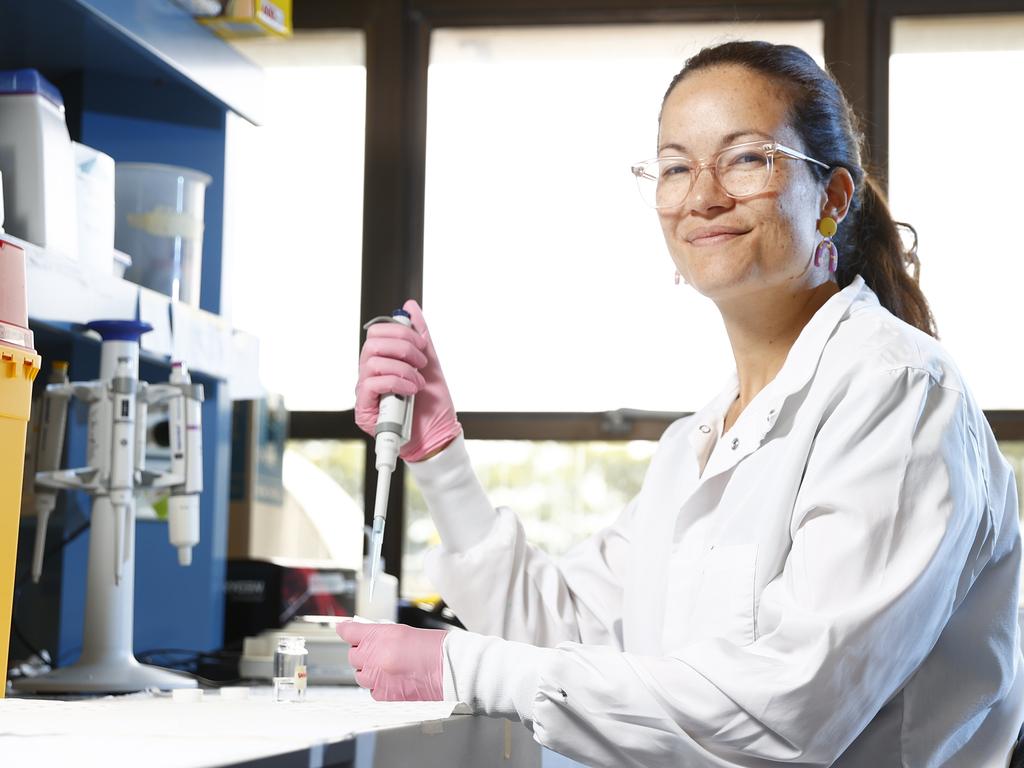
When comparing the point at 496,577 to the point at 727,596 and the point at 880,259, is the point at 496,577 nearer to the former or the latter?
the point at 727,596

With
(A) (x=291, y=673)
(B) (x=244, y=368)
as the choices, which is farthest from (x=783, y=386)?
(B) (x=244, y=368)

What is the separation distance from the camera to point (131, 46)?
1.92m

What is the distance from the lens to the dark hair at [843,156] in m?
1.46

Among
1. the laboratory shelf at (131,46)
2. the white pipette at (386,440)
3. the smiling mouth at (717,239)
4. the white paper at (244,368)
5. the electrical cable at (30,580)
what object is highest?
the laboratory shelf at (131,46)

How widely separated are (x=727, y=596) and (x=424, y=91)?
88.0 inches

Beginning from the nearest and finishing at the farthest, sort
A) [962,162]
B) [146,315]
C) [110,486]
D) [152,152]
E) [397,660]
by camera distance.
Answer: [397,660], [110,486], [146,315], [152,152], [962,162]

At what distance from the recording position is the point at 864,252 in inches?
61.9

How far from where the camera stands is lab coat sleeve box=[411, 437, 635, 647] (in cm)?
152

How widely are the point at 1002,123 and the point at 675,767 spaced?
7.98 feet

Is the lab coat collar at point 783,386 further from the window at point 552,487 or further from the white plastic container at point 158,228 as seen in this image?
the window at point 552,487

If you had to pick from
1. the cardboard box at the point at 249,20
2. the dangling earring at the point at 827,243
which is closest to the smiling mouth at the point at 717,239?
the dangling earring at the point at 827,243

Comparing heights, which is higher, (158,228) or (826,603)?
(158,228)

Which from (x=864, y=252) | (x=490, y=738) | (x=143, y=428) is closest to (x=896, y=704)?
(x=490, y=738)

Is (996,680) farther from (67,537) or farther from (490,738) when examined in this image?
(67,537)
